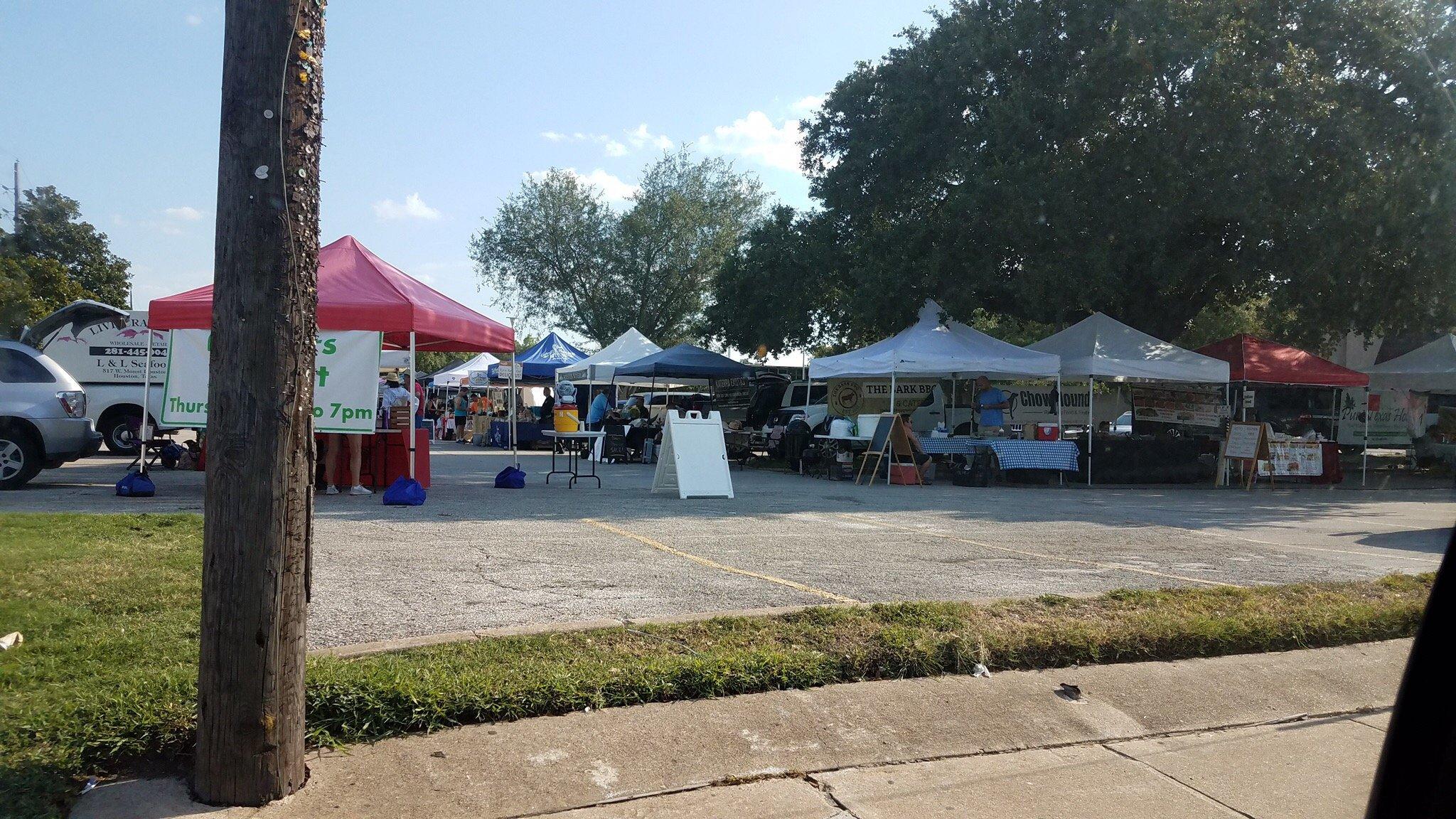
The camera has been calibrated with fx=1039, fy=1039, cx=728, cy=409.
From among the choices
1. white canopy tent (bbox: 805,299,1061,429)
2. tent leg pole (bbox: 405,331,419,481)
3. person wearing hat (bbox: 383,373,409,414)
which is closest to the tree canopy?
white canopy tent (bbox: 805,299,1061,429)

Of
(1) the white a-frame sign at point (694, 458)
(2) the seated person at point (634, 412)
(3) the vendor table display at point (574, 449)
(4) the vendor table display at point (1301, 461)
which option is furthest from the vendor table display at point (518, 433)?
(4) the vendor table display at point (1301, 461)

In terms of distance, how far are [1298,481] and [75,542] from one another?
821 inches

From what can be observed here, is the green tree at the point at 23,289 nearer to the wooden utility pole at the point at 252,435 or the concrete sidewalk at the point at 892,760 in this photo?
the wooden utility pole at the point at 252,435

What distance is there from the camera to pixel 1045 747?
14.6 ft

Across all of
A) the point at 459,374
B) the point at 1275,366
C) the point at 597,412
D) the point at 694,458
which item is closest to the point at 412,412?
the point at 694,458

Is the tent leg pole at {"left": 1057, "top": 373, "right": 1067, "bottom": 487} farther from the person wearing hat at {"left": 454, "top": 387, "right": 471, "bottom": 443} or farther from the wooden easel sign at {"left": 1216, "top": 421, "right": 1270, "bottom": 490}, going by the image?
the person wearing hat at {"left": 454, "top": 387, "right": 471, "bottom": 443}

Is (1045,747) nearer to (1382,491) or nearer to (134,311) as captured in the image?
(1382,491)

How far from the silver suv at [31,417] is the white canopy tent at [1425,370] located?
24859 mm

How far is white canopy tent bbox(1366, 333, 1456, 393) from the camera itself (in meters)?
22.7

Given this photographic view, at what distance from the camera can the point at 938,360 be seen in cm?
1802

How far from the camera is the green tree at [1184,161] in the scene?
18.9 meters

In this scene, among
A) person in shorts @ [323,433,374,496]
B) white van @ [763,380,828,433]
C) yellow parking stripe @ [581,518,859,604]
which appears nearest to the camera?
yellow parking stripe @ [581,518,859,604]

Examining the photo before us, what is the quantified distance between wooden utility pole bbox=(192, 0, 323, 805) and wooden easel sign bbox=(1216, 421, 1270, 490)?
18.9 m

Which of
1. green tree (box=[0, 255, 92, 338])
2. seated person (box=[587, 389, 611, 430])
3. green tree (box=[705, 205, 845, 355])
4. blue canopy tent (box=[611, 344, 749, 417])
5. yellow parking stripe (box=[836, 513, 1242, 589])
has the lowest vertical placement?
yellow parking stripe (box=[836, 513, 1242, 589])
